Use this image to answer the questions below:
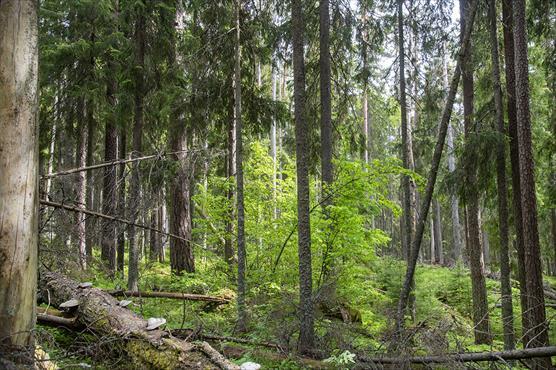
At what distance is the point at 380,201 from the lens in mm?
9109

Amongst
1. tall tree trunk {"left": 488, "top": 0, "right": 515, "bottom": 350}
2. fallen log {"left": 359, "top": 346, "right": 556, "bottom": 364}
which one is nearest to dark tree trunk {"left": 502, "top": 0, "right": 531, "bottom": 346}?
tall tree trunk {"left": 488, "top": 0, "right": 515, "bottom": 350}

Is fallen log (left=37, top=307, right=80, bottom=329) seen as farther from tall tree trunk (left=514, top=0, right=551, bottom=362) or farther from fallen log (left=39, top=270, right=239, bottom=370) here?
tall tree trunk (left=514, top=0, right=551, bottom=362)

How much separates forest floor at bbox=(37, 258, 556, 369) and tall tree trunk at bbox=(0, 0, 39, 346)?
1.47ft

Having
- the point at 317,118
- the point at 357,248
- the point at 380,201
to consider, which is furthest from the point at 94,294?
the point at 317,118

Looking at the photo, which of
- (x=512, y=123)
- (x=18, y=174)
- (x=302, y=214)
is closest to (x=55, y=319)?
Result: (x=18, y=174)

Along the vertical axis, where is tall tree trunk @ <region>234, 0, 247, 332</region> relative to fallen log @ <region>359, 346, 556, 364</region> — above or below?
above

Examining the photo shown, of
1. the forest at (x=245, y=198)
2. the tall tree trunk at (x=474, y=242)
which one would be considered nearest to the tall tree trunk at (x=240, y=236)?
the forest at (x=245, y=198)

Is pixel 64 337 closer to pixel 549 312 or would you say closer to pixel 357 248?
pixel 357 248

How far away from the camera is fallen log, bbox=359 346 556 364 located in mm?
5316

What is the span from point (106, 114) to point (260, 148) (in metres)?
5.27

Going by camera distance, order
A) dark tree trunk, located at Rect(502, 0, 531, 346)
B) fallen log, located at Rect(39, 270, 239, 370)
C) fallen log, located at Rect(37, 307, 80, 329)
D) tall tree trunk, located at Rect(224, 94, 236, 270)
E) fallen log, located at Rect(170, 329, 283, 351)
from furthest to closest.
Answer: tall tree trunk, located at Rect(224, 94, 236, 270) → dark tree trunk, located at Rect(502, 0, 531, 346) → fallen log, located at Rect(170, 329, 283, 351) → fallen log, located at Rect(37, 307, 80, 329) → fallen log, located at Rect(39, 270, 239, 370)

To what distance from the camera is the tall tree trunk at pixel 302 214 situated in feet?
21.6

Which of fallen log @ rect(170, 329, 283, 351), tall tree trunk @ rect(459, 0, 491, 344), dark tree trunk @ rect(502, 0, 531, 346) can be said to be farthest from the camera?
tall tree trunk @ rect(459, 0, 491, 344)

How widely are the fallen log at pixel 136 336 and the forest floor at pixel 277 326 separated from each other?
22 centimetres
